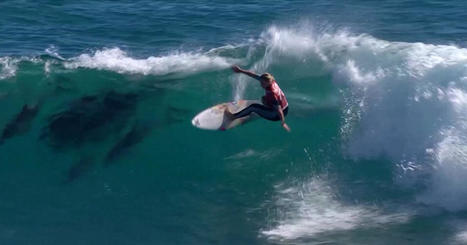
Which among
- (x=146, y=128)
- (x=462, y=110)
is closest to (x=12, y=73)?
(x=146, y=128)

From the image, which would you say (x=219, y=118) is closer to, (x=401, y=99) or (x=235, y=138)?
(x=235, y=138)

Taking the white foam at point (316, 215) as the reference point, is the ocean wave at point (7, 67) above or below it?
above

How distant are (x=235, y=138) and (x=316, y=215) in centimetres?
376

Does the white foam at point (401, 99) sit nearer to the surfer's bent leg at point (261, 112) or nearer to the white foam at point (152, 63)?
the white foam at point (152, 63)

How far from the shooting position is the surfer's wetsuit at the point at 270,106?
1334cm

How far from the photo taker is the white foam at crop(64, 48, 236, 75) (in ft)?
57.1

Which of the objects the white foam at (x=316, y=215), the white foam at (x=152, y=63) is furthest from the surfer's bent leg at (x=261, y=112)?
the white foam at (x=152, y=63)

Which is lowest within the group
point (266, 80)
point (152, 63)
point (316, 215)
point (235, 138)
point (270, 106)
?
point (316, 215)

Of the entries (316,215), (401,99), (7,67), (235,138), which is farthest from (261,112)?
(7,67)

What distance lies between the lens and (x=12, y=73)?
17.1m

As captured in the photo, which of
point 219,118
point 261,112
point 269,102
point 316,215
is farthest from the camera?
point 219,118

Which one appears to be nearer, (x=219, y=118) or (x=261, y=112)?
(x=261, y=112)

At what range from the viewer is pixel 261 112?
14.0 meters

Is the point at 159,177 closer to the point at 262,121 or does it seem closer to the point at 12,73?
the point at 262,121
